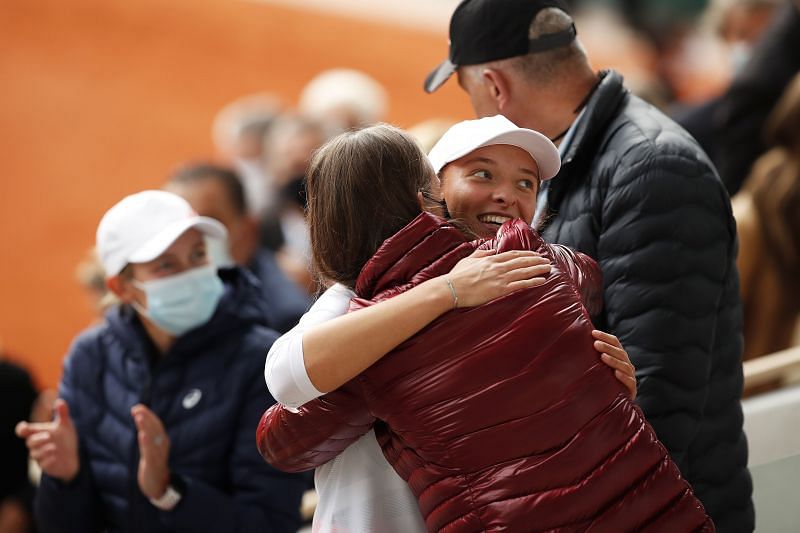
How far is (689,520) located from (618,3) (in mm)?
12134

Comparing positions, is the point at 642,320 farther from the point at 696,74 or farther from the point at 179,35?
the point at 696,74

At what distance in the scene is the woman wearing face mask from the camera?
112 inches

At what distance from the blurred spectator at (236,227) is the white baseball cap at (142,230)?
848 millimetres

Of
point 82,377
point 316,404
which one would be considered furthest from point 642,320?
point 82,377

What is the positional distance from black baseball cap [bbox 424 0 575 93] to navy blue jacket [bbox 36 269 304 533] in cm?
96

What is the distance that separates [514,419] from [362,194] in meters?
0.46

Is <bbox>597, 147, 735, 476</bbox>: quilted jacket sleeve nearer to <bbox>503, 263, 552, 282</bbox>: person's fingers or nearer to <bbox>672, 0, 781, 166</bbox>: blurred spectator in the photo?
<bbox>503, 263, 552, 282</bbox>: person's fingers

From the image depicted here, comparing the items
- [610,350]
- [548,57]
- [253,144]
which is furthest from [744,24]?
[610,350]

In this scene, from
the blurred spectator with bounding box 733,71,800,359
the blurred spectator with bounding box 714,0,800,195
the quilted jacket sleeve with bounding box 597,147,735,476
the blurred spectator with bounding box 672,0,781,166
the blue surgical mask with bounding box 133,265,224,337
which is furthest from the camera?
the blurred spectator with bounding box 672,0,781,166

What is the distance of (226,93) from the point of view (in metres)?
11.5

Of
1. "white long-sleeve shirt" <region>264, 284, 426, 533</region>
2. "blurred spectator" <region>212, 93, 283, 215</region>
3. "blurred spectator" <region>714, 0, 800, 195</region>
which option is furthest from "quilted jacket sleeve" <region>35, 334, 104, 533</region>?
"blurred spectator" <region>212, 93, 283, 215</region>

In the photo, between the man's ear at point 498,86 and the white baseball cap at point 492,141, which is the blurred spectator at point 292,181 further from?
the white baseball cap at point 492,141

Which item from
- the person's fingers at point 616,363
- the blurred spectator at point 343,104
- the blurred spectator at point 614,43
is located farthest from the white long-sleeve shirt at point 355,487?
the blurred spectator at point 614,43

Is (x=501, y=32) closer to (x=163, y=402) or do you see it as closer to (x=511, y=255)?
(x=511, y=255)
